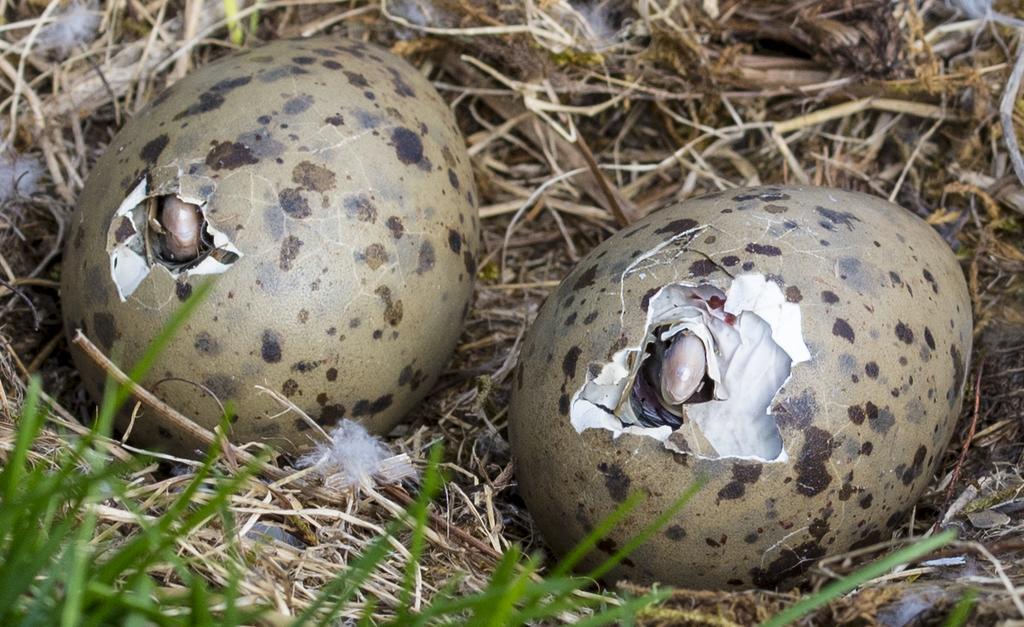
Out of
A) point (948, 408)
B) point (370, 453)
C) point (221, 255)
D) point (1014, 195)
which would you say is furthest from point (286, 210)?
point (1014, 195)

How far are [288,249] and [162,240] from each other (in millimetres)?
321

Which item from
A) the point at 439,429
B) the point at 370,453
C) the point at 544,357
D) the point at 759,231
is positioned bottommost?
the point at 439,429

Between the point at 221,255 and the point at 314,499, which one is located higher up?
the point at 221,255

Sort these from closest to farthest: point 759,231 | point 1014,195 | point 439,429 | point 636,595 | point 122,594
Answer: point 122,594 → point 636,595 → point 759,231 → point 439,429 → point 1014,195

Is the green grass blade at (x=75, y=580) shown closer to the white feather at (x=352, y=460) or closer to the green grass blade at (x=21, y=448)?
the green grass blade at (x=21, y=448)

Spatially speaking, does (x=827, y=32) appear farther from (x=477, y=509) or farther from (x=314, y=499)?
(x=314, y=499)

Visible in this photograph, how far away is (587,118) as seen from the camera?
3389 mm

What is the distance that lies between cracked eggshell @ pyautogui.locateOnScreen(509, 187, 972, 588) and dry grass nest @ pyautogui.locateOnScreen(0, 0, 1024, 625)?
435mm

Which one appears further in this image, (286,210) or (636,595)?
(286,210)

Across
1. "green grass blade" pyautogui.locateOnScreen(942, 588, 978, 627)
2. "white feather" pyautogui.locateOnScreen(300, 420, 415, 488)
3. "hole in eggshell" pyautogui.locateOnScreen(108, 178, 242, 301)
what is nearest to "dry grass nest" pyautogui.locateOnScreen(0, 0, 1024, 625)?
"white feather" pyautogui.locateOnScreen(300, 420, 415, 488)

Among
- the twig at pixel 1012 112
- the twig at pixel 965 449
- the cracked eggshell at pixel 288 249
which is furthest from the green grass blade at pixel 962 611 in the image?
the twig at pixel 1012 112

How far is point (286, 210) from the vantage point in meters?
2.32

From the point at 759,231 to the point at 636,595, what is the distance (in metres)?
0.78

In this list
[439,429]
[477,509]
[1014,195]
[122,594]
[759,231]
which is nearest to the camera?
[122,594]
